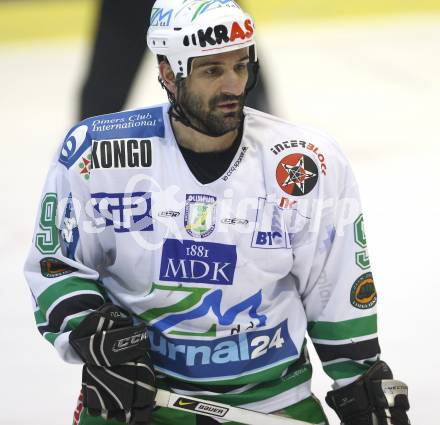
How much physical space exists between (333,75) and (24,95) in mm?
1495

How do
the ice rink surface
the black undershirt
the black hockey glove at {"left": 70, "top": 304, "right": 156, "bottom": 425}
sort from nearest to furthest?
the black hockey glove at {"left": 70, "top": 304, "right": 156, "bottom": 425}
the black undershirt
the ice rink surface

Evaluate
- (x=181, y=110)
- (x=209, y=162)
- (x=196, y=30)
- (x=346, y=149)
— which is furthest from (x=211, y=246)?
(x=346, y=149)

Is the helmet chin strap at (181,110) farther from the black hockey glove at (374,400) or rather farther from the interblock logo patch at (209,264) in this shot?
the black hockey glove at (374,400)

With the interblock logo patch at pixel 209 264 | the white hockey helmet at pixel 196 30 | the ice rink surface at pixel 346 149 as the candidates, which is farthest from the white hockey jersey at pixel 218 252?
the ice rink surface at pixel 346 149

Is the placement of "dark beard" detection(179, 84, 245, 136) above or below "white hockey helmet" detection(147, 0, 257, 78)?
below

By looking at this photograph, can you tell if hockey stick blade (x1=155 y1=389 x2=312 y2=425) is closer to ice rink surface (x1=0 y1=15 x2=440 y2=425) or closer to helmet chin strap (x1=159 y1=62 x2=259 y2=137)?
helmet chin strap (x1=159 y1=62 x2=259 y2=137)

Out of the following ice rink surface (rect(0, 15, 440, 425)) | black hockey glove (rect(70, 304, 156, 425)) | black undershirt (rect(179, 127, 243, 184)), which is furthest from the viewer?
ice rink surface (rect(0, 15, 440, 425))

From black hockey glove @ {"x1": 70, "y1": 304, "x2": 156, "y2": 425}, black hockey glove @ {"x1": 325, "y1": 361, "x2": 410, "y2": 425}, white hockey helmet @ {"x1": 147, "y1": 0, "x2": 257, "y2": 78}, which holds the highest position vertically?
white hockey helmet @ {"x1": 147, "y1": 0, "x2": 257, "y2": 78}

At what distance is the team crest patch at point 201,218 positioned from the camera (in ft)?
7.48

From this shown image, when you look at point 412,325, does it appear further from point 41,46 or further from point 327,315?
point 41,46

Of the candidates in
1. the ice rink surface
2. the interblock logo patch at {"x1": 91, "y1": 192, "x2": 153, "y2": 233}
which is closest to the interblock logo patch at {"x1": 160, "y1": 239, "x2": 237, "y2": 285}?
the interblock logo patch at {"x1": 91, "y1": 192, "x2": 153, "y2": 233}

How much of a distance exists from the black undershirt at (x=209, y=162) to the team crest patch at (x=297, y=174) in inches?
3.9

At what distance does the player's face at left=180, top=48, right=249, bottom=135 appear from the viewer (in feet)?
7.34

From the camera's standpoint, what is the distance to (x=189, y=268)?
2277 mm
